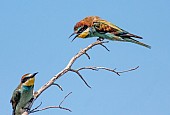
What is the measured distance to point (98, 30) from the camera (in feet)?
17.9

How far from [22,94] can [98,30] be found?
1149mm

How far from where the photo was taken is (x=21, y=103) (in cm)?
498

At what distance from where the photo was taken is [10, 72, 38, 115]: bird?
483 centimetres

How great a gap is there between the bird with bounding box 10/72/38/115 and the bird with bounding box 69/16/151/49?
0.78m

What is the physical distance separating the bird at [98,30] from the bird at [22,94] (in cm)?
78

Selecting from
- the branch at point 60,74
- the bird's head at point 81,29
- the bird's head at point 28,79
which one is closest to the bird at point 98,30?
the bird's head at point 81,29

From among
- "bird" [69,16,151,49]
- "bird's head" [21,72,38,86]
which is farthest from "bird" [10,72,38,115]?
"bird" [69,16,151,49]

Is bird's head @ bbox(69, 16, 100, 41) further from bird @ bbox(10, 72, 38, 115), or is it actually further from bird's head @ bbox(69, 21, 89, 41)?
bird @ bbox(10, 72, 38, 115)

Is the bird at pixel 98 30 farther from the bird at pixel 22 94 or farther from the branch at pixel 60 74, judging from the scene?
the bird at pixel 22 94

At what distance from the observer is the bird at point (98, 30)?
5363mm

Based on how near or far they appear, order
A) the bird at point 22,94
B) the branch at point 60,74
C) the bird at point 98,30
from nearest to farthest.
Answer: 1. the branch at point 60,74
2. the bird at point 22,94
3. the bird at point 98,30

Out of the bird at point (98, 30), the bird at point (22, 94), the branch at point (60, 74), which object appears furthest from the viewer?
the bird at point (98, 30)

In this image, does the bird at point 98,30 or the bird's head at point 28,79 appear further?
the bird at point 98,30

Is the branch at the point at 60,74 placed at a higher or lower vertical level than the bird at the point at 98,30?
lower
